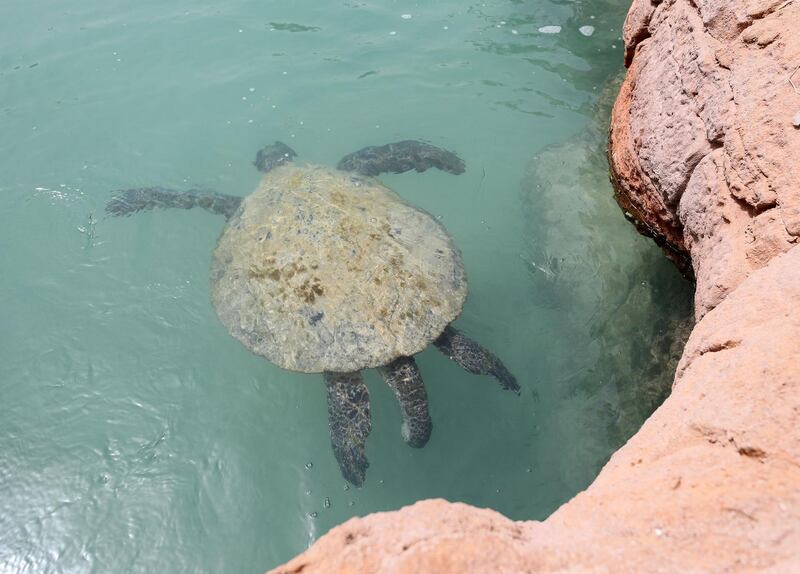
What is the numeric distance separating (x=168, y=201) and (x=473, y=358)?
3.37m

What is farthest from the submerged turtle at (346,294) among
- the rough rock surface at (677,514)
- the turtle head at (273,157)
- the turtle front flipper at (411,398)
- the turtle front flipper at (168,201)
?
the rough rock surface at (677,514)

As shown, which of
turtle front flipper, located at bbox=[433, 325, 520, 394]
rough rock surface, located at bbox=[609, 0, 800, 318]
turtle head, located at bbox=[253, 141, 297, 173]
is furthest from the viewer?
turtle head, located at bbox=[253, 141, 297, 173]

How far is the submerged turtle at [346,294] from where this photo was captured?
3365 mm

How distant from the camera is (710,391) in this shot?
63.9 inches

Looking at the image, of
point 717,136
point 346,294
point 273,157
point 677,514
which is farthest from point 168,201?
point 677,514

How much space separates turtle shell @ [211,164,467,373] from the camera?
3.36 meters

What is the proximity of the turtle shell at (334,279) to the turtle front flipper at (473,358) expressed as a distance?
12.4 inches

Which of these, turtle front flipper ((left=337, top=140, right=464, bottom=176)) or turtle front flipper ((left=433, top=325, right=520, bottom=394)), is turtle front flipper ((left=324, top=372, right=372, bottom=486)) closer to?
turtle front flipper ((left=433, top=325, right=520, bottom=394))

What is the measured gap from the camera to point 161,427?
12.6 ft

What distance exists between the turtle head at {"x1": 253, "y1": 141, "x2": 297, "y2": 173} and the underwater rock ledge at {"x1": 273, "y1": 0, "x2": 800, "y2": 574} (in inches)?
128

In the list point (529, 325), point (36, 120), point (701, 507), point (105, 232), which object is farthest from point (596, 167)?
point (36, 120)

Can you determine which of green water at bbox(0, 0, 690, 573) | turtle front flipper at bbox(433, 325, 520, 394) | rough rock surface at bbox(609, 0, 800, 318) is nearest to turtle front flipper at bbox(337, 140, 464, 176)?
green water at bbox(0, 0, 690, 573)

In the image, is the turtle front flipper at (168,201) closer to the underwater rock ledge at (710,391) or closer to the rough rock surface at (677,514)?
the underwater rock ledge at (710,391)

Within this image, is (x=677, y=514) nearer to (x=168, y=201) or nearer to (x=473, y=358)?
(x=473, y=358)
